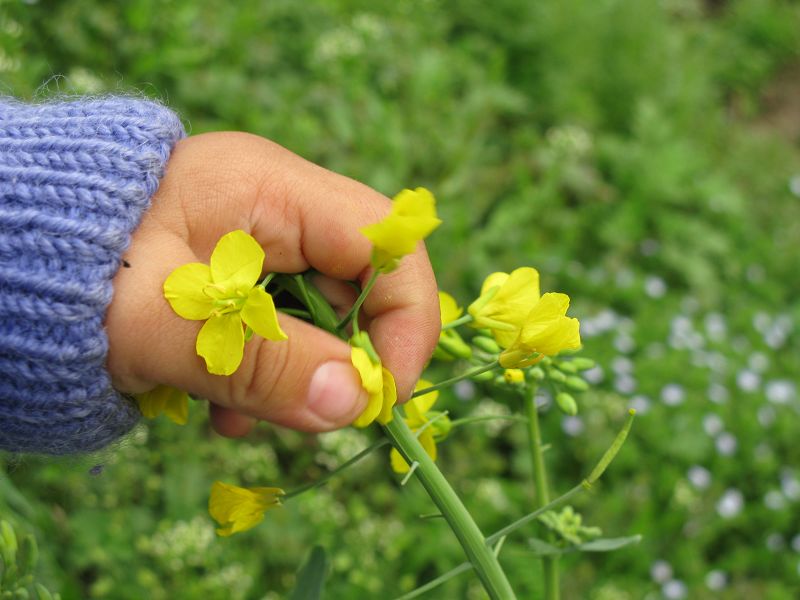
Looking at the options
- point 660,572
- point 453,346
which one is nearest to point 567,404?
point 453,346

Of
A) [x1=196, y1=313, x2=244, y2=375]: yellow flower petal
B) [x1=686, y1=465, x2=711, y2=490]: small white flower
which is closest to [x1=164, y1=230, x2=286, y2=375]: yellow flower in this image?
[x1=196, y1=313, x2=244, y2=375]: yellow flower petal

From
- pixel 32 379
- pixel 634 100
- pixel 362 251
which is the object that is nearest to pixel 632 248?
pixel 634 100

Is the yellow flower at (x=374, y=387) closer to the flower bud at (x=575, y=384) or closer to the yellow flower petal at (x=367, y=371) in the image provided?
the yellow flower petal at (x=367, y=371)

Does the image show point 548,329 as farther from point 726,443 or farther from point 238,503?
point 726,443

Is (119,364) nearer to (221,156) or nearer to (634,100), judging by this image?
(221,156)

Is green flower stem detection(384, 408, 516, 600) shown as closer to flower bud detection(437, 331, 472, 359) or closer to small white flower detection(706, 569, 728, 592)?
flower bud detection(437, 331, 472, 359)

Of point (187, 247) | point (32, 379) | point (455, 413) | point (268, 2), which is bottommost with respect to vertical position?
point (455, 413)
